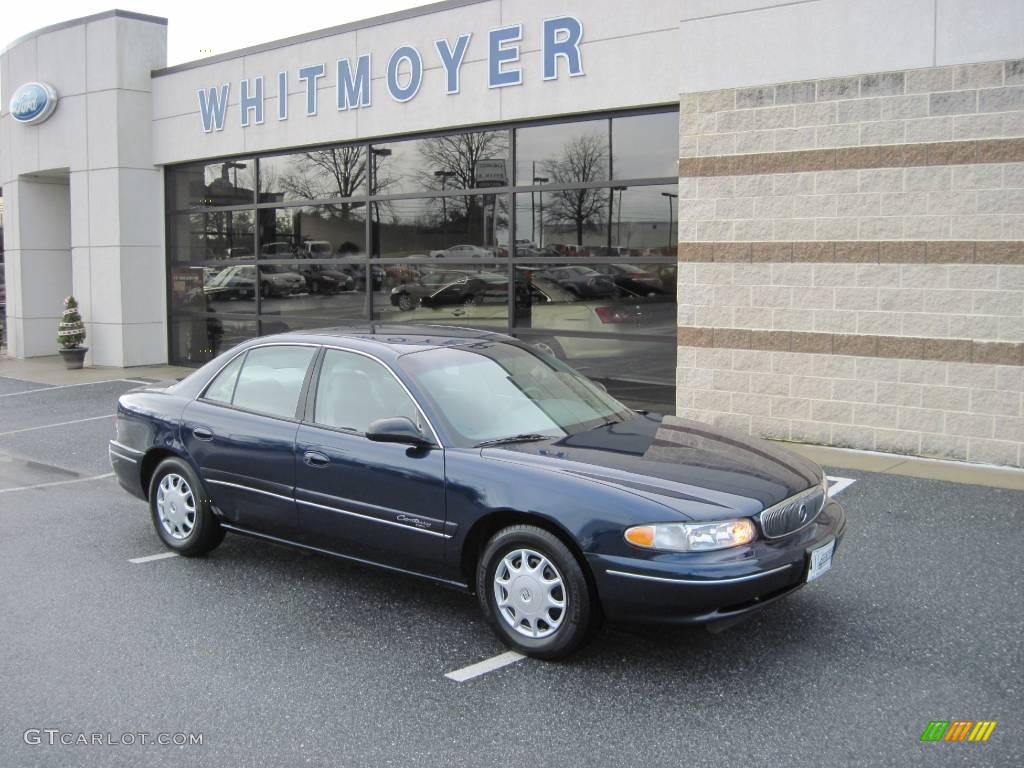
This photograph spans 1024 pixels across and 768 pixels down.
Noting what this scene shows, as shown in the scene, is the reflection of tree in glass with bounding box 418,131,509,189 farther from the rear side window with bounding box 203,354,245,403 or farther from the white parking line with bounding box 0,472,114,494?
the rear side window with bounding box 203,354,245,403

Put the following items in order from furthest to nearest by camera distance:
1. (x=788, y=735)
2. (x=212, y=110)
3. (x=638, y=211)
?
1. (x=212, y=110)
2. (x=638, y=211)
3. (x=788, y=735)

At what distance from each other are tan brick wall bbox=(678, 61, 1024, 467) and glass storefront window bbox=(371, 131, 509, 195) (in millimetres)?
3168

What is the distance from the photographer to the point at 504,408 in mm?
5324

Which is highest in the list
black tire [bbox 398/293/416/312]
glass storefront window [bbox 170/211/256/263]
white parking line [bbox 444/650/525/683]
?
glass storefront window [bbox 170/211/256/263]

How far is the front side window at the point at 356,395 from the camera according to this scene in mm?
5277

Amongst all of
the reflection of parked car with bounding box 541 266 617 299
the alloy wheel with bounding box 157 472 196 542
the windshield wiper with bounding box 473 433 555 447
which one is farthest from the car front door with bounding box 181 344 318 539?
the reflection of parked car with bounding box 541 266 617 299

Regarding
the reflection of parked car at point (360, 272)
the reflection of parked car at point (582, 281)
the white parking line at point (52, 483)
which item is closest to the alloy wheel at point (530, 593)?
the white parking line at point (52, 483)

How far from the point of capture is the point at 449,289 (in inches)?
531

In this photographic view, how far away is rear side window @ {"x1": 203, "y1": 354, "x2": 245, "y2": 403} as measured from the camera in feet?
20.1

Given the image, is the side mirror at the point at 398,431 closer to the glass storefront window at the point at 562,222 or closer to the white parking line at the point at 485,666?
the white parking line at the point at 485,666

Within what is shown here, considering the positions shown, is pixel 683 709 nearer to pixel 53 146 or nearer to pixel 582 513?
pixel 582 513

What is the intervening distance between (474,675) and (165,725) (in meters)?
1.31

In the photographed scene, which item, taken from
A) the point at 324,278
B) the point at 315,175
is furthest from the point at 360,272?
the point at 315,175

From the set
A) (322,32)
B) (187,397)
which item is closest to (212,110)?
(322,32)
